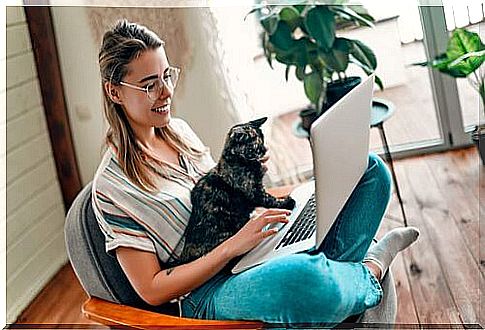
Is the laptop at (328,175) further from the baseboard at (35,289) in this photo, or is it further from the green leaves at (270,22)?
the baseboard at (35,289)

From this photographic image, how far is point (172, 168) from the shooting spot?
52.2 inches

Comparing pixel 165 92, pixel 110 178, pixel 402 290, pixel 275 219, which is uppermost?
pixel 165 92

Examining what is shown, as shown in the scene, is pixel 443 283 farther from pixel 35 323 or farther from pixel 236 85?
pixel 35 323

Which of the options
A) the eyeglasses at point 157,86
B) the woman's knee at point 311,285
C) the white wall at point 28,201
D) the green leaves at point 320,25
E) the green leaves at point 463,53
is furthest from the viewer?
the white wall at point 28,201

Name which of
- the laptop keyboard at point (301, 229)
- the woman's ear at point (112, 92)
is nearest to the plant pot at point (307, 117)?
the laptop keyboard at point (301, 229)

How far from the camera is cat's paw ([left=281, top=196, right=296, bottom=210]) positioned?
4.28 ft

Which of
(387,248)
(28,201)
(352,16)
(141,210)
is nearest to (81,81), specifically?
(28,201)

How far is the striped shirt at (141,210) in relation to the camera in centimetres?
127

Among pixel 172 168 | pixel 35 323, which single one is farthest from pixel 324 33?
pixel 35 323

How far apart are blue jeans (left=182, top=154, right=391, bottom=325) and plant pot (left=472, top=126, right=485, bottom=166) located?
225mm

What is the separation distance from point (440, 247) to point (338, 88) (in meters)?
0.35

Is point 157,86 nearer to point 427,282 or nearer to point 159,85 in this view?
point 159,85

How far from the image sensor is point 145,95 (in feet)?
4.22

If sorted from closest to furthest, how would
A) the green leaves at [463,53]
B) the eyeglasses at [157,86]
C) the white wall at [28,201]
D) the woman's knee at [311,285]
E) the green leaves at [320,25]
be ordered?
the woman's knee at [311,285], the eyeglasses at [157,86], the green leaves at [463,53], the green leaves at [320,25], the white wall at [28,201]
